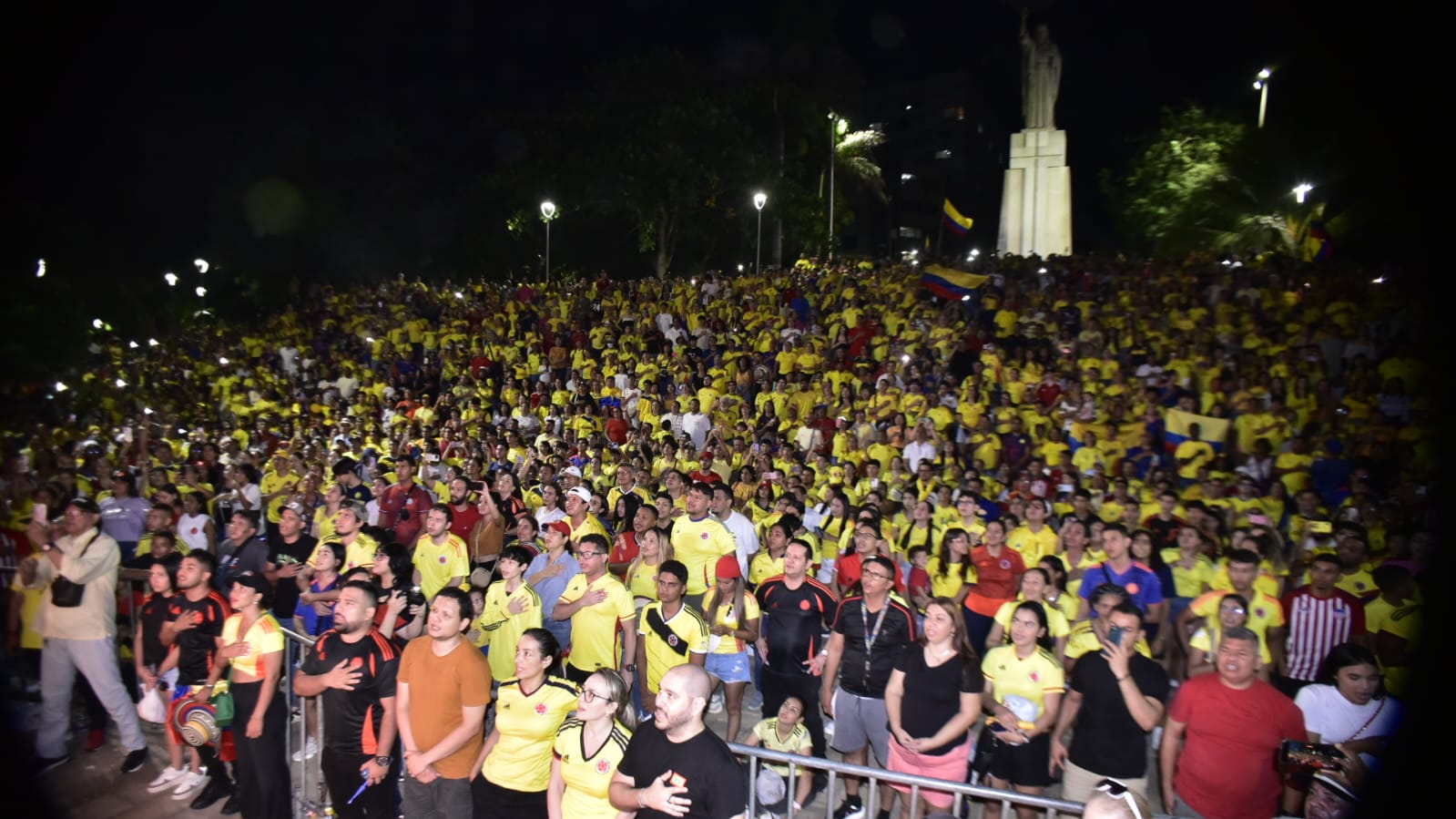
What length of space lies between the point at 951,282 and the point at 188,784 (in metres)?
12.6

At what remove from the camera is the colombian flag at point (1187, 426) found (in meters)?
10.3

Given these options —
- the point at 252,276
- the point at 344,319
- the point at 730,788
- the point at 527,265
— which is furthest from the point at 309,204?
the point at 730,788

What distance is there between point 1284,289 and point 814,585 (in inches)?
424

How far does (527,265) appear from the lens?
121 feet

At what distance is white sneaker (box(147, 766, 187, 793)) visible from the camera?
228 inches

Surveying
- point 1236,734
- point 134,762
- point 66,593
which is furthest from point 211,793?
point 1236,734

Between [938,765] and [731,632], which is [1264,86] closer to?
[731,632]

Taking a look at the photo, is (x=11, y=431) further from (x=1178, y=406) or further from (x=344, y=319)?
(x=344, y=319)

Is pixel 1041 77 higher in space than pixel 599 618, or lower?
higher

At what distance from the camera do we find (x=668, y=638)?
5.64 m

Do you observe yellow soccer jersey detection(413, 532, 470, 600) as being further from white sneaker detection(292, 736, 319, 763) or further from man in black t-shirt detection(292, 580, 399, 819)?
man in black t-shirt detection(292, 580, 399, 819)

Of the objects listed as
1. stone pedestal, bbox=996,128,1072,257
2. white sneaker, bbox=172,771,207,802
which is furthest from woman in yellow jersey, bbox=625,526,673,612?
stone pedestal, bbox=996,128,1072,257

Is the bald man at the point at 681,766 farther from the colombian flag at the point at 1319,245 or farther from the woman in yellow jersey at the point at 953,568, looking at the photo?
the colombian flag at the point at 1319,245

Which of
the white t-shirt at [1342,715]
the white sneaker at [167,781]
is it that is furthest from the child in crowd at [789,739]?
the white sneaker at [167,781]
